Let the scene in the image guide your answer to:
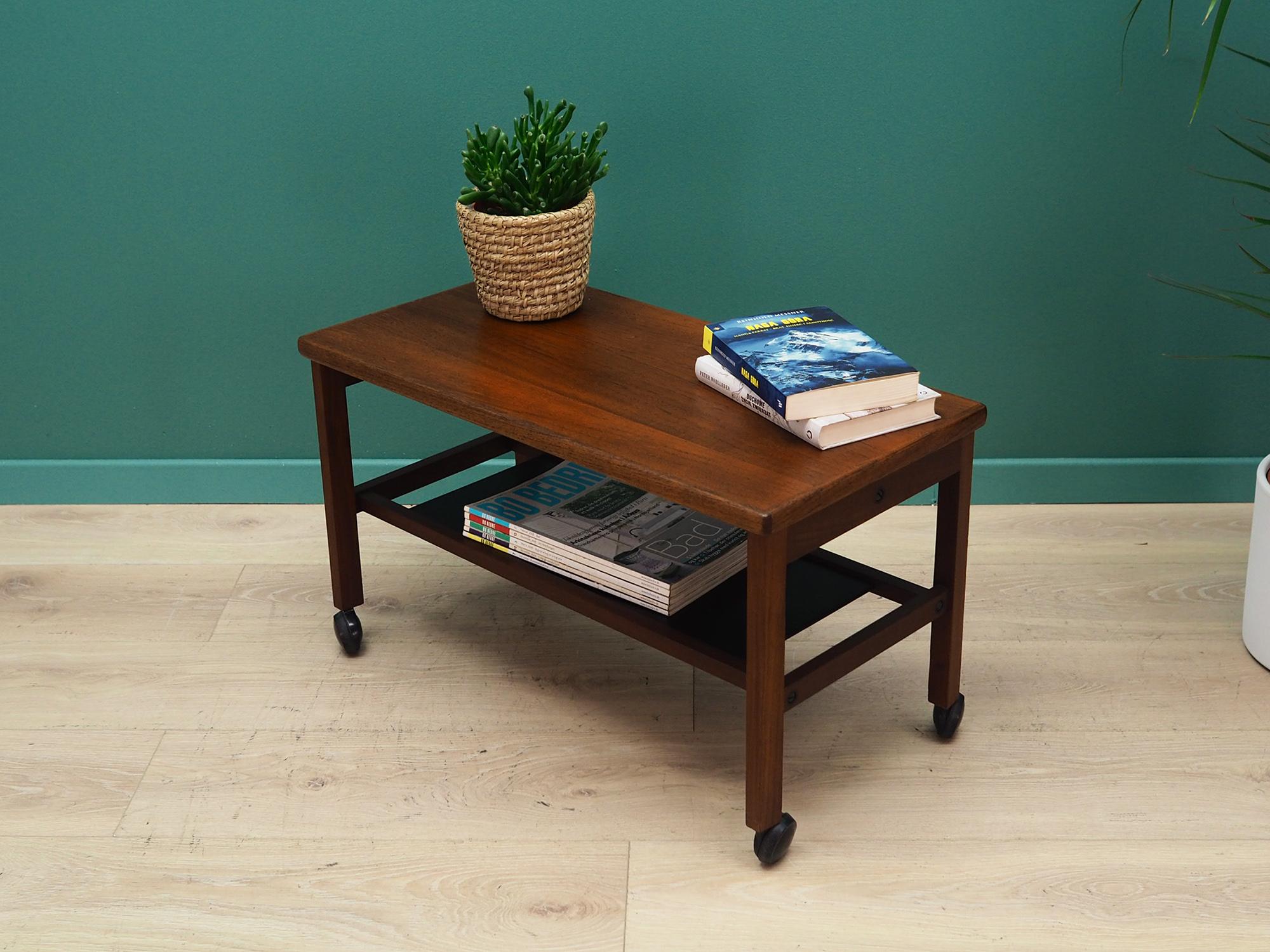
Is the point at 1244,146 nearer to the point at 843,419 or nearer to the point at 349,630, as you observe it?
the point at 843,419

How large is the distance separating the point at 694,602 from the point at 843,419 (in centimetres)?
34

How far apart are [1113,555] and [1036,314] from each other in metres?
0.46

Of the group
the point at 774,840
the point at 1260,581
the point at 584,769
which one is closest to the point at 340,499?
the point at 584,769

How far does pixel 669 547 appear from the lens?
5.99ft

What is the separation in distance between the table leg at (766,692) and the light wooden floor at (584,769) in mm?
71

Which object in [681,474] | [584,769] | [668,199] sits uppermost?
[668,199]

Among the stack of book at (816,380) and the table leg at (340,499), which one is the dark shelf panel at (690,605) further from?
the stack of book at (816,380)

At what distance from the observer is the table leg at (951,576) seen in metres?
1.73

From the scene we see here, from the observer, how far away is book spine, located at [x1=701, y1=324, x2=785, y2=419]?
5.20 feet

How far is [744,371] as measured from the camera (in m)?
1.66

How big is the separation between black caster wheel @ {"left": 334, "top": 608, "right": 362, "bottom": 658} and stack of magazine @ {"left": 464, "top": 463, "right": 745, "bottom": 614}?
0.30 m

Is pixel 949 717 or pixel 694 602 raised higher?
pixel 694 602

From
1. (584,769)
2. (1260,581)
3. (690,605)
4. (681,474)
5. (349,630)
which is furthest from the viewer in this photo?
(349,630)

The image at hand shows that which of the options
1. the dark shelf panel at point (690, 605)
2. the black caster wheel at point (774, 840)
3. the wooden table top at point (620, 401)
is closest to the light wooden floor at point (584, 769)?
the black caster wheel at point (774, 840)
